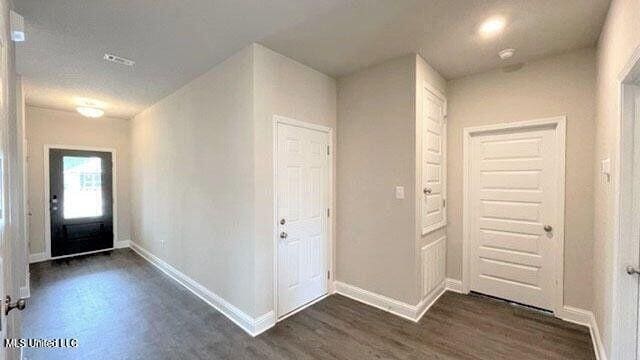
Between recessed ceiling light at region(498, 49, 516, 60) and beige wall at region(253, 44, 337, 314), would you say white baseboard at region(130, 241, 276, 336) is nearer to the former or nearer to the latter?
beige wall at region(253, 44, 337, 314)

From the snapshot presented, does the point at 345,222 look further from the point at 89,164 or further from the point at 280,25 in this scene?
the point at 89,164

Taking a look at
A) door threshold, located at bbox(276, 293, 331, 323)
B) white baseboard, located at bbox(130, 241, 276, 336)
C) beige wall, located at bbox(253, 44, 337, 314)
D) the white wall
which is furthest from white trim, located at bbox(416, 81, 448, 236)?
white baseboard, located at bbox(130, 241, 276, 336)

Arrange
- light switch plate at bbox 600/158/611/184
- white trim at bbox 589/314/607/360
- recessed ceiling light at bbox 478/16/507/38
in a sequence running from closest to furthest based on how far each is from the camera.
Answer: light switch plate at bbox 600/158/611/184
white trim at bbox 589/314/607/360
recessed ceiling light at bbox 478/16/507/38

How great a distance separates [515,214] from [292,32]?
3062 mm

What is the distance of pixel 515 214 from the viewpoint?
307cm

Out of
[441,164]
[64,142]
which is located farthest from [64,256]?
[441,164]

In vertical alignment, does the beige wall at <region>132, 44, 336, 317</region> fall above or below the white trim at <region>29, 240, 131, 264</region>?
above

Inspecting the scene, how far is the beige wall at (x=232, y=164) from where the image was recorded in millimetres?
2602

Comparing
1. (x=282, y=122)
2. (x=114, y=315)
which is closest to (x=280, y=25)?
(x=282, y=122)

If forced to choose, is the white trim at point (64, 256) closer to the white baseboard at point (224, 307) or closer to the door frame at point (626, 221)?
the white baseboard at point (224, 307)

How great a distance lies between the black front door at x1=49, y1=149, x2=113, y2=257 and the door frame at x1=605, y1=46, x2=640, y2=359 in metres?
7.20

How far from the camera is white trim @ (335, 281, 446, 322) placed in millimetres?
2781

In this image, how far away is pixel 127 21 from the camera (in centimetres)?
221

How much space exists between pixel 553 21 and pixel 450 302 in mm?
2882
